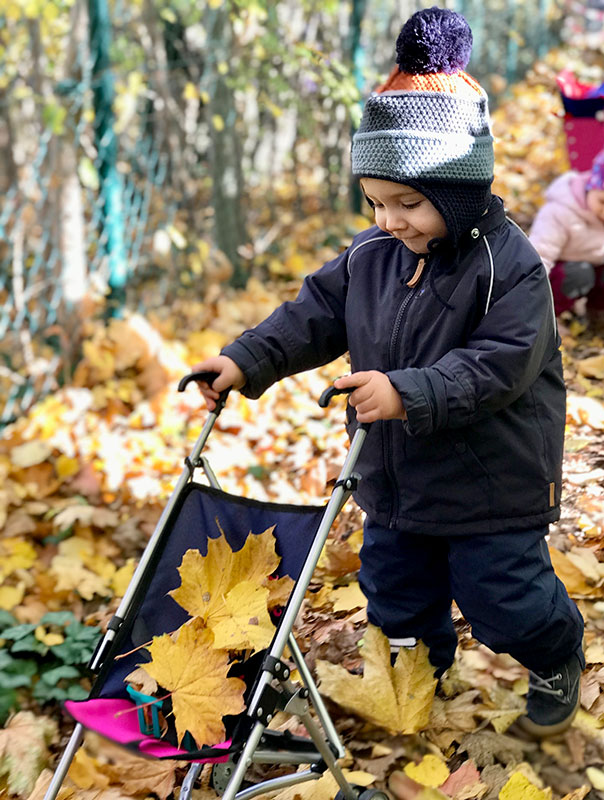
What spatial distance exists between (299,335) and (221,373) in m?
0.25

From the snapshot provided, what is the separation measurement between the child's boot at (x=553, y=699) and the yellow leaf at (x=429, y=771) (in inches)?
11.6

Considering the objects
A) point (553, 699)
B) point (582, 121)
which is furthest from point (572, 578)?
point (582, 121)

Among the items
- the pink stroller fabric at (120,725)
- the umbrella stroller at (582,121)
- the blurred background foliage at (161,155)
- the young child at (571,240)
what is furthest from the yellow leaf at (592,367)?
the pink stroller fabric at (120,725)

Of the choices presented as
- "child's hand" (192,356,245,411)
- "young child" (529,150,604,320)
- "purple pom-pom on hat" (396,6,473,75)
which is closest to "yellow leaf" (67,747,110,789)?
"child's hand" (192,356,245,411)

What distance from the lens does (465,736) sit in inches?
94.1

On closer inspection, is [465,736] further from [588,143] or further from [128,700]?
[588,143]

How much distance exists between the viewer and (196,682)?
1.85 m

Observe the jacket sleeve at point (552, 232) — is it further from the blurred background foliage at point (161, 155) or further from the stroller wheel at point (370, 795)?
the stroller wheel at point (370, 795)

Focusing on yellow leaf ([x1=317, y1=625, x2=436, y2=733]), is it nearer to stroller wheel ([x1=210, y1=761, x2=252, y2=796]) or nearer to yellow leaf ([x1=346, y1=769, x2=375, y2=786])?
yellow leaf ([x1=346, y1=769, x2=375, y2=786])

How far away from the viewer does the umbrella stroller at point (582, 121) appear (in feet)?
16.2

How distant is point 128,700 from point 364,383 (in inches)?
35.8

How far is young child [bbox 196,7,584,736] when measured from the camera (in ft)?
6.28

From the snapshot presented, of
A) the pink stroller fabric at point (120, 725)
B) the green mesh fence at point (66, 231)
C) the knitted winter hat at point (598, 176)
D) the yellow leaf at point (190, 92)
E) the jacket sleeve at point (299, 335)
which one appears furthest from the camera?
the yellow leaf at point (190, 92)

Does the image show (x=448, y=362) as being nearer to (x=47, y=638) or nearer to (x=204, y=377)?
(x=204, y=377)
